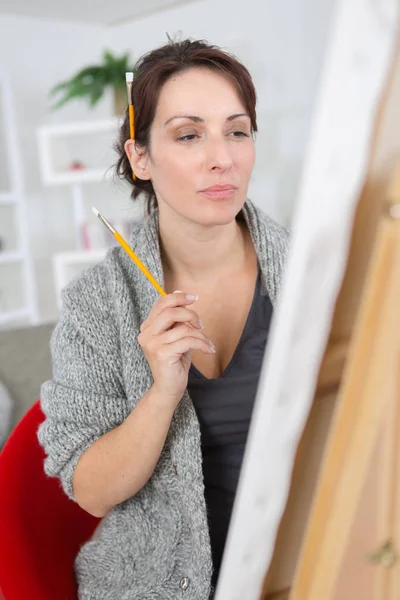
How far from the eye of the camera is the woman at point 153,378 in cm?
84

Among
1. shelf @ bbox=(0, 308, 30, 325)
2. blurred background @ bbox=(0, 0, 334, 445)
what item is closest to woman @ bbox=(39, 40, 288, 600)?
blurred background @ bbox=(0, 0, 334, 445)

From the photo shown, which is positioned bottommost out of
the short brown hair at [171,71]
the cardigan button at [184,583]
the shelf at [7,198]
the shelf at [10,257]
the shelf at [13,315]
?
the shelf at [13,315]

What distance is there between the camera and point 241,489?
44cm

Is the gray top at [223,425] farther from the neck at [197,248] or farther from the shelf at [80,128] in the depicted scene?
the shelf at [80,128]

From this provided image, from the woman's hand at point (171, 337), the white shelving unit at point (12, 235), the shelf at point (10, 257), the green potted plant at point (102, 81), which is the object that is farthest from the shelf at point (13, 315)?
the woman's hand at point (171, 337)

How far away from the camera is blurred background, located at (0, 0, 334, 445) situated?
3.83 metres

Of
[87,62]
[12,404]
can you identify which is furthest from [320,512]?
[87,62]

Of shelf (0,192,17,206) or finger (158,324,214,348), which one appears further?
shelf (0,192,17,206)

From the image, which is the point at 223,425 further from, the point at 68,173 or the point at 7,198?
the point at 7,198

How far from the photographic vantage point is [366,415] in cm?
41

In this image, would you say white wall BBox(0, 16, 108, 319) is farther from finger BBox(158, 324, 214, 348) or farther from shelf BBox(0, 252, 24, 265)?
finger BBox(158, 324, 214, 348)

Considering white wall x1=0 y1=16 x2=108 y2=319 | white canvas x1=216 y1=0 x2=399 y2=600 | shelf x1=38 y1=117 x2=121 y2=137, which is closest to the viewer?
white canvas x1=216 y1=0 x2=399 y2=600

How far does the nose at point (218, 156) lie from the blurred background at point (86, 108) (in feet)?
8.32

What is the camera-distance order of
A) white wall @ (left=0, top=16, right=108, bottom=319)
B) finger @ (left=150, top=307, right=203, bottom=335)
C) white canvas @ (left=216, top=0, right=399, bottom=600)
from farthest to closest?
white wall @ (left=0, top=16, right=108, bottom=319)
finger @ (left=150, top=307, right=203, bottom=335)
white canvas @ (left=216, top=0, right=399, bottom=600)
